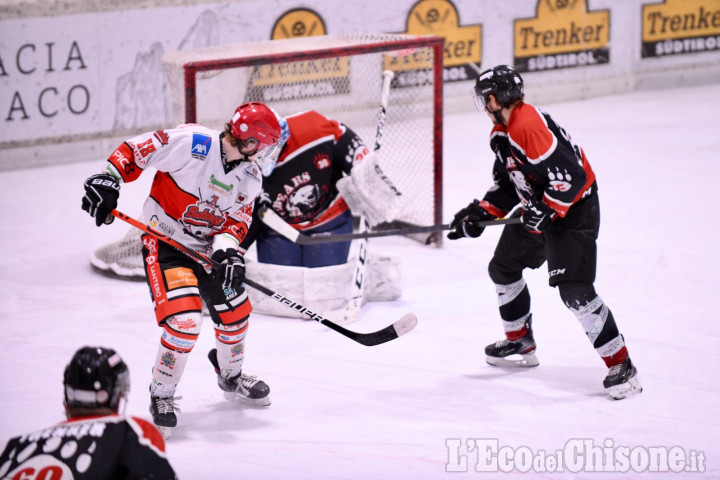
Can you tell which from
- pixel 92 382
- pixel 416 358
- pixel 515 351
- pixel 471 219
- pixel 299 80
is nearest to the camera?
pixel 92 382

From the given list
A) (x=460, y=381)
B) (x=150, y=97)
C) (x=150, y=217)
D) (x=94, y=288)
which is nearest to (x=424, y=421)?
(x=460, y=381)

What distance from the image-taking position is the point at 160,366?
10.8 ft

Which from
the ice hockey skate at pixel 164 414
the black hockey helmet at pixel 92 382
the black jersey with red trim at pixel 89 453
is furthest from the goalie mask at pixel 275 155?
the black jersey with red trim at pixel 89 453

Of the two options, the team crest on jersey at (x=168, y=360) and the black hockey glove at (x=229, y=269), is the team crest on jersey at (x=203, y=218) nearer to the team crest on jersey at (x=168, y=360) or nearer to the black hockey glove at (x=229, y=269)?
the black hockey glove at (x=229, y=269)

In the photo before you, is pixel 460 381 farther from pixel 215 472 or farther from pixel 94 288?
pixel 94 288

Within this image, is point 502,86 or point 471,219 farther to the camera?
point 471,219

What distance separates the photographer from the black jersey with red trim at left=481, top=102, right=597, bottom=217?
3357 mm

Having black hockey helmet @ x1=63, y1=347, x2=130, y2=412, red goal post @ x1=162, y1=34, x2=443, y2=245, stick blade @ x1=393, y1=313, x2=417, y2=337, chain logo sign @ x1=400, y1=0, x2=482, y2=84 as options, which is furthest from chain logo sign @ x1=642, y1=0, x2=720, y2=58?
black hockey helmet @ x1=63, y1=347, x2=130, y2=412

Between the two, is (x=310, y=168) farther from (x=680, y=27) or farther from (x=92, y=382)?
(x=680, y=27)

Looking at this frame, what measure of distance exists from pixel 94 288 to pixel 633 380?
2713mm

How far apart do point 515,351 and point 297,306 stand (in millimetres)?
919

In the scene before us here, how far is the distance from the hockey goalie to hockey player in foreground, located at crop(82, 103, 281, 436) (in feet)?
3.14

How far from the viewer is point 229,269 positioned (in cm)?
328

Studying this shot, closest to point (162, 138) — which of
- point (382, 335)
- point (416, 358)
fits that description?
point (382, 335)
